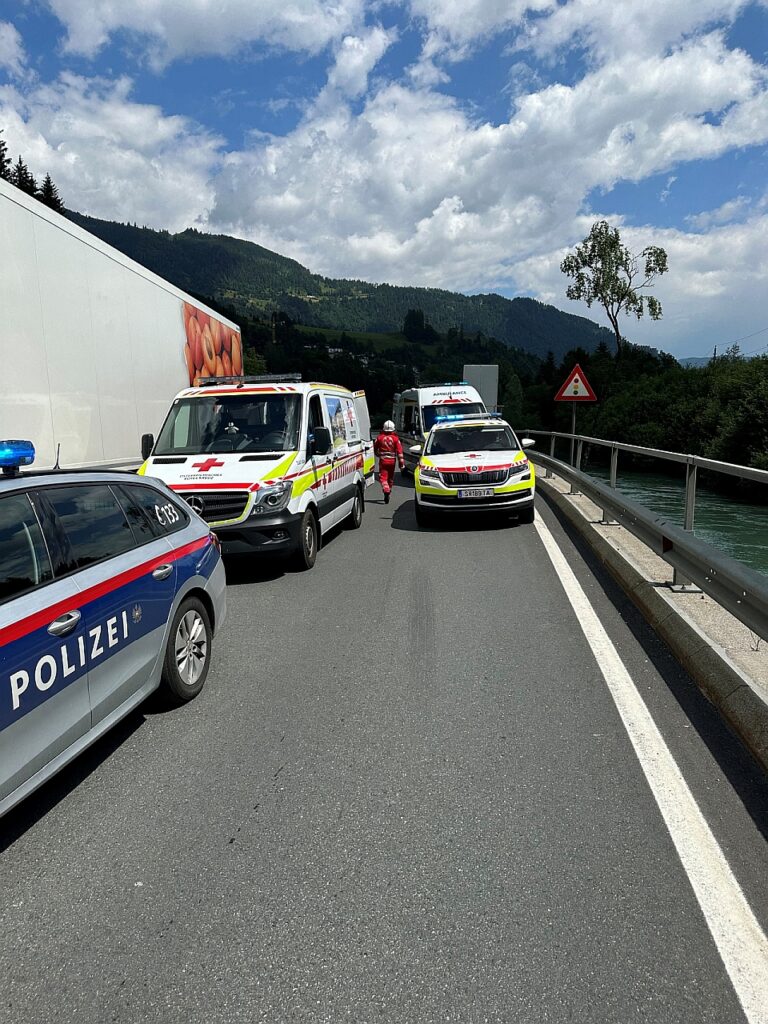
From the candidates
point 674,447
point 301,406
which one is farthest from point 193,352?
point 674,447

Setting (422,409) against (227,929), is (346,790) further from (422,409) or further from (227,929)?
(422,409)

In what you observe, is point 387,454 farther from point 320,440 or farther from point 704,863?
point 704,863

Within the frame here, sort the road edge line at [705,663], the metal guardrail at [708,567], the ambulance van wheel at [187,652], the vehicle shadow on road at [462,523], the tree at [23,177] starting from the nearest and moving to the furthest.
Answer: the road edge line at [705,663], the metal guardrail at [708,567], the ambulance van wheel at [187,652], the vehicle shadow on road at [462,523], the tree at [23,177]

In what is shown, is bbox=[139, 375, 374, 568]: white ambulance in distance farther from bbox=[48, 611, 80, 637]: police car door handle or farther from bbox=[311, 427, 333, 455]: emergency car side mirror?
bbox=[48, 611, 80, 637]: police car door handle

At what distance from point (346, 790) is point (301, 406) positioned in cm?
623

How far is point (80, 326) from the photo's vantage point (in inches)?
322

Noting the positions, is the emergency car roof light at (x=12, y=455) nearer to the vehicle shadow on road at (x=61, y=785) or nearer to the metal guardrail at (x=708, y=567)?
the vehicle shadow on road at (x=61, y=785)

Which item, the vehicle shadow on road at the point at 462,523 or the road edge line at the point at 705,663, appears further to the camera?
the vehicle shadow on road at the point at 462,523

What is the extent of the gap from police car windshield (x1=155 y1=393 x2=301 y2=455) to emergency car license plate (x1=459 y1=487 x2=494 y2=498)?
3.00 metres

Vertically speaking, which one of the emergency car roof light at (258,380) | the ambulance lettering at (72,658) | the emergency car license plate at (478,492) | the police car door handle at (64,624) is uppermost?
the emergency car roof light at (258,380)

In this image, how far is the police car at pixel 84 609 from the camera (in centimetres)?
290

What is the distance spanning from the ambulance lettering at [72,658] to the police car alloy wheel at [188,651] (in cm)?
49

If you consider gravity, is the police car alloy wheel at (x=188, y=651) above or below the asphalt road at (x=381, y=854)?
above

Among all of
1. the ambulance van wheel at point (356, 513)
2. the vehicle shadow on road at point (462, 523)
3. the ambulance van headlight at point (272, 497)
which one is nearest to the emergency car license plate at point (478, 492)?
the vehicle shadow on road at point (462, 523)
